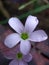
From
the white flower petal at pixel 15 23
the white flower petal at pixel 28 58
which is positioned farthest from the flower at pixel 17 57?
the white flower petal at pixel 15 23

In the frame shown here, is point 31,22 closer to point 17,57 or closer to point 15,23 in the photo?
point 15,23

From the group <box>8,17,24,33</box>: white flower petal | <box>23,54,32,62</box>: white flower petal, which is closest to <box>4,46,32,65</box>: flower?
<box>23,54,32,62</box>: white flower petal

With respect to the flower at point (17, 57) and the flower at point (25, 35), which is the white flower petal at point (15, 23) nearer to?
the flower at point (25, 35)

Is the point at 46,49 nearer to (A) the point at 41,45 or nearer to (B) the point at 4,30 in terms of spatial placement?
(A) the point at 41,45

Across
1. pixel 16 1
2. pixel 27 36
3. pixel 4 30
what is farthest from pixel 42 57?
pixel 16 1

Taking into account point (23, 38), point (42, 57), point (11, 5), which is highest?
point (23, 38)

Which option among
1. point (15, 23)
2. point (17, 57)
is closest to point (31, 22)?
point (15, 23)

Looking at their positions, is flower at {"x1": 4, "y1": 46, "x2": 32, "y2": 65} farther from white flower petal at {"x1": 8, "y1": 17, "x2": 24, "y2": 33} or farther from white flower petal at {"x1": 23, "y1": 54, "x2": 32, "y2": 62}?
white flower petal at {"x1": 8, "y1": 17, "x2": 24, "y2": 33}
